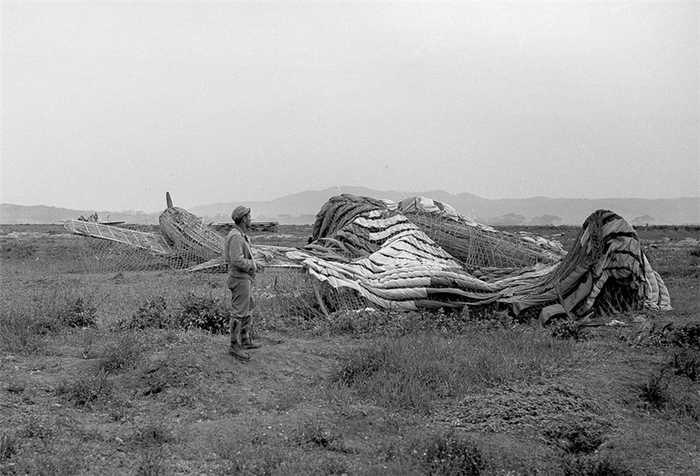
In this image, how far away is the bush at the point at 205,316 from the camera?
8.34m

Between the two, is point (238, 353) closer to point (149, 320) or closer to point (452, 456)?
point (149, 320)

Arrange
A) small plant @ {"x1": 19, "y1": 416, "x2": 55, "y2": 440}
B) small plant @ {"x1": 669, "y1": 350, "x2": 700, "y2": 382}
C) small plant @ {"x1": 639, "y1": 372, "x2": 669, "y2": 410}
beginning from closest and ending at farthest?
small plant @ {"x1": 19, "y1": 416, "x2": 55, "y2": 440}
small plant @ {"x1": 639, "y1": 372, "x2": 669, "y2": 410}
small plant @ {"x1": 669, "y1": 350, "x2": 700, "y2": 382}

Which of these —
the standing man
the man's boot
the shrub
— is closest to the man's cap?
the standing man

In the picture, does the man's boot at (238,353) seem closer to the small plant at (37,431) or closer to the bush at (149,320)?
the bush at (149,320)

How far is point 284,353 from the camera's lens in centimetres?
741

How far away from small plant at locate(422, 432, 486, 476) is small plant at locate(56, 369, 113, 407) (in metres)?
2.95

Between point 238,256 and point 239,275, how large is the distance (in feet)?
0.73

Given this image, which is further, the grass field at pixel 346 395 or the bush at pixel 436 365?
the bush at pixel 436 365

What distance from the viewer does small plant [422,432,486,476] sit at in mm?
4648

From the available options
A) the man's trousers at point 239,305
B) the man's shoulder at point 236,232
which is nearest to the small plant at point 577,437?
the man's trousers at point 239,305

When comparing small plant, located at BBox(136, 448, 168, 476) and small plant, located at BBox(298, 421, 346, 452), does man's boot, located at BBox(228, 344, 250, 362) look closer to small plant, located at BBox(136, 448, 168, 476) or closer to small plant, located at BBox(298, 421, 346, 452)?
small plant, located at BBox(298, 421, 346, 452)

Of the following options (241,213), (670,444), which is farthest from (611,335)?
(241,213)

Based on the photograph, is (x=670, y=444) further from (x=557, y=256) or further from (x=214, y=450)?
(x=557, y=256)

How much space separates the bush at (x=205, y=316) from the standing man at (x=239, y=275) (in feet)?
4.28
